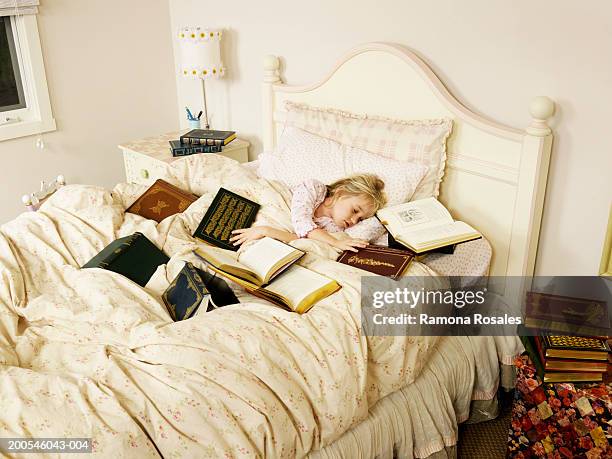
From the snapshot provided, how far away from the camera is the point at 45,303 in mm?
1654

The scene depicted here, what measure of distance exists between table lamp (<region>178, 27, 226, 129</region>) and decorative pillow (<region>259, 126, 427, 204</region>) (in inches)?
26.7

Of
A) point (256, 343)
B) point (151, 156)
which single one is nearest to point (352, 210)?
point (256, 343)

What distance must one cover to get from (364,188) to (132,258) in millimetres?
827

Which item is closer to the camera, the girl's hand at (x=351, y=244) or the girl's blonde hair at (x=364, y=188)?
the girl's hand at (x=351, y=244)

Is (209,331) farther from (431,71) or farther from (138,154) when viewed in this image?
(138,154)

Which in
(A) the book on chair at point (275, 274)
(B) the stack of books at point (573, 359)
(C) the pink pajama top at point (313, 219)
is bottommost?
(B) the stack of books at point (573, 359)

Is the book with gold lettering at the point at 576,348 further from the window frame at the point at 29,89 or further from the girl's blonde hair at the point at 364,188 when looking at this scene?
the window frame at the point at 29,89

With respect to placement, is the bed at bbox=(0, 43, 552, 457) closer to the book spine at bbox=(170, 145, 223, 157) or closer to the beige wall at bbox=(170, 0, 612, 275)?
the beige wall at bbox=(170, 0, 612, 275)

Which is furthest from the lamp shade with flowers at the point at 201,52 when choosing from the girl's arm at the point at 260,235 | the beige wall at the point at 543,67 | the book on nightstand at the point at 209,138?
the girl's arm at the point at 260,235

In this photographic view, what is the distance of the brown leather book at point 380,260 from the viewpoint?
5.76ft

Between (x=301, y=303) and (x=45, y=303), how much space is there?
28.1 inches

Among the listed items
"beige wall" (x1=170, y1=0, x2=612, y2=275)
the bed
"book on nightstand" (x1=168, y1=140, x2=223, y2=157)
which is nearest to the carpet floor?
the bed

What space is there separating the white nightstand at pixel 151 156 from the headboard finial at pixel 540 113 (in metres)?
1.56

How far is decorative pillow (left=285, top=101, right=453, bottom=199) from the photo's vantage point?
2121 mm
